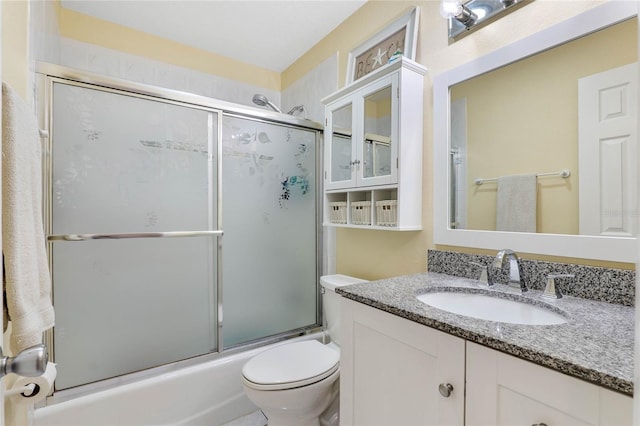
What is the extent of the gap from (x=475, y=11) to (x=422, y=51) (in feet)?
0.91

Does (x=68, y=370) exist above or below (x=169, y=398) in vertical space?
above

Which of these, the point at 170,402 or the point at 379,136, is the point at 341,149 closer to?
the point at 379,136

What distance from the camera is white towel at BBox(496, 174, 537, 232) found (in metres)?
1.14

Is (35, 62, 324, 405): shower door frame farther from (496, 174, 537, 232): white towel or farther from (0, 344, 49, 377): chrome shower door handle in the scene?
(496, 174, 537, 232): white towel

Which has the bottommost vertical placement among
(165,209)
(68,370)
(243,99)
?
(68,370)

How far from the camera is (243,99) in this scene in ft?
8.48

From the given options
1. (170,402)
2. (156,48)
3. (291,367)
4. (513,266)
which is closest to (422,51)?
(513,266)

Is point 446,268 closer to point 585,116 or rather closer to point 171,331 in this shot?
point 585,116

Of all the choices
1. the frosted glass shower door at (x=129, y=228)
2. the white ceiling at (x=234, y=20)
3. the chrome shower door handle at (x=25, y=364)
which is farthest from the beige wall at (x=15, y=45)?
the white ceiling at (x=234, y=20)

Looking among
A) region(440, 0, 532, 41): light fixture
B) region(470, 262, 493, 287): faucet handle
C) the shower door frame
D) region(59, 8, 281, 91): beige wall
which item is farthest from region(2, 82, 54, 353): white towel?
region(59, 8, 281, 91): beige wall

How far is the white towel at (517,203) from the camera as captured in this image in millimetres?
1141

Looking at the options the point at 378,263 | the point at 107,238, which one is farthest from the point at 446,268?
the point at 107,238

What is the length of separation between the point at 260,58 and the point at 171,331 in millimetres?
2074

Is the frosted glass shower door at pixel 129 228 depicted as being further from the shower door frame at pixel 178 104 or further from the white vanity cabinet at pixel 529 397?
the white vanity cabinet at pixel 529 397
